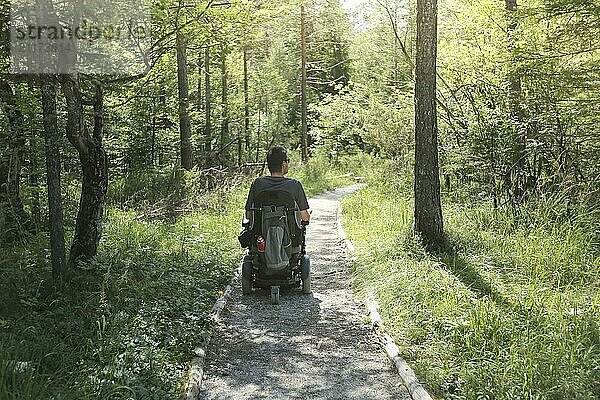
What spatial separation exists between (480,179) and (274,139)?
20567mm

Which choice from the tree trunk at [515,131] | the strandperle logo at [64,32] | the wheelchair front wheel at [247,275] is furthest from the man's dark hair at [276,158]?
the tree trunk at [515,131]

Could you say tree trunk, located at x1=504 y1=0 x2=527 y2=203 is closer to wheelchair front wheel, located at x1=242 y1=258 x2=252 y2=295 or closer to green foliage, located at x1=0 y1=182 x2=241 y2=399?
wheelchair front wheel, located at x1=242 y1=258 x2=252 y2=295

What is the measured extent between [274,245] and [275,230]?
7.5 inches

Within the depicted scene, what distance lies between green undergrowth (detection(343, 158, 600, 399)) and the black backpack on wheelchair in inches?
42.0

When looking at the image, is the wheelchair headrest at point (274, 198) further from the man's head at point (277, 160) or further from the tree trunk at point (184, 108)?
the tree trunk at point (184, 108)

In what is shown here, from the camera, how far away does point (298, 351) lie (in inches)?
222

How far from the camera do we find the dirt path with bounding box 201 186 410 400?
→ 4758mm

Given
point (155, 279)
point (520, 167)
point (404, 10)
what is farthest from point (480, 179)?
point (404, 10)

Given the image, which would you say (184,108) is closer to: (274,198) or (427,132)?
(427,132)

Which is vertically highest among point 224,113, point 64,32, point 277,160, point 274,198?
point 224,113

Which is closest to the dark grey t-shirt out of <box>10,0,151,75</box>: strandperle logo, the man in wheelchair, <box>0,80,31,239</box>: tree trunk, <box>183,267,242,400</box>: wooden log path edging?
the man in wheelchair

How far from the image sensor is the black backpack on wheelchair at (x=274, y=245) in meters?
7.04

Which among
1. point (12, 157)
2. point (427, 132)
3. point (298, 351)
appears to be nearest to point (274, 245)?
point (298, 351)

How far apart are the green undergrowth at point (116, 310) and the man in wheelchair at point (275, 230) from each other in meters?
0.75
